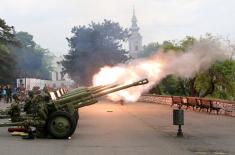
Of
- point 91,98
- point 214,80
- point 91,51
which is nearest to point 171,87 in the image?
point 214,80

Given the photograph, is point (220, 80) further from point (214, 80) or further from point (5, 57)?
point (5, 57)

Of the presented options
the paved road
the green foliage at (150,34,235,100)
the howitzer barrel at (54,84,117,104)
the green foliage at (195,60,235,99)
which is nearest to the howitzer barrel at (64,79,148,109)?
the howitzer barrel at (54,84,117,104)

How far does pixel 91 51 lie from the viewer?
7525cm

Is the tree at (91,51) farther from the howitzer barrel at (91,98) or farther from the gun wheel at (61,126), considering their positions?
the gun wheel at (61,126)

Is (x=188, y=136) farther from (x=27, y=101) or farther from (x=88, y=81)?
(x=88, y=81)

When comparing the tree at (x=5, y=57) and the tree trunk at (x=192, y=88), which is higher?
the tree at (x=5, y=57)

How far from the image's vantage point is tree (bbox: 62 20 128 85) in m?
75.6

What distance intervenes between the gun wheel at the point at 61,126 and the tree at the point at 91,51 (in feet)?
179

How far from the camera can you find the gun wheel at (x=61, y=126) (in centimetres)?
1795

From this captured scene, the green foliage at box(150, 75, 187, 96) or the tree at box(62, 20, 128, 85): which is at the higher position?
the tree at box(62, 20, 128, 85)

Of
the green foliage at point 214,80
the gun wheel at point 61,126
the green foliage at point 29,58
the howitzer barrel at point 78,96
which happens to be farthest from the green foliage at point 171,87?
the green foliage at point 29,58

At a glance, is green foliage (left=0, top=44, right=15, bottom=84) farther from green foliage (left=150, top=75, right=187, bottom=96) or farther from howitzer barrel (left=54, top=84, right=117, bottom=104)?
howitzer barrel (left=54, top=84, right=117, bottom=104)

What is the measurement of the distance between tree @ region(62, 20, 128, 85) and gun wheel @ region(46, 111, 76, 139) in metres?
54.6

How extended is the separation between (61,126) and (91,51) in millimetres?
57516
